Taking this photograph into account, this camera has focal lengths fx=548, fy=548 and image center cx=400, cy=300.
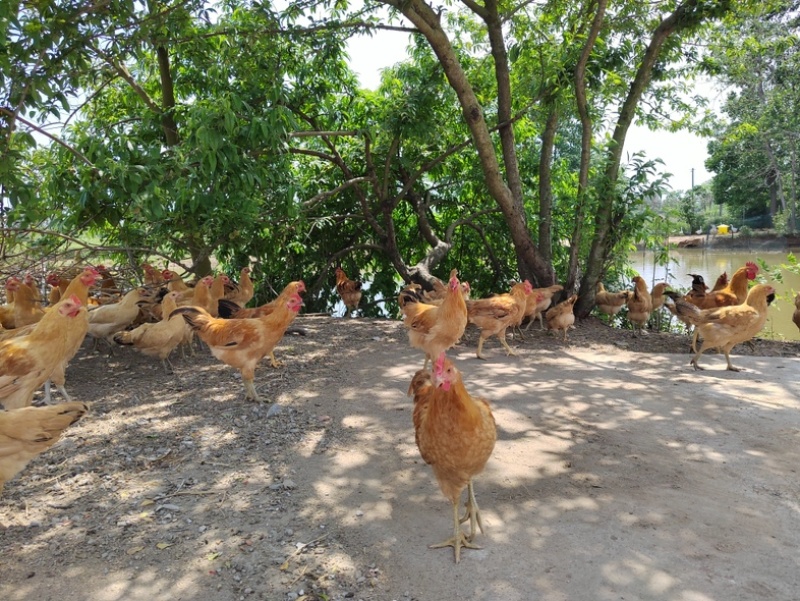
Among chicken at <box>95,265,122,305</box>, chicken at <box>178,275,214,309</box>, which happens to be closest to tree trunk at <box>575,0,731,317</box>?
chicken at <box>178,275,214,309</box>

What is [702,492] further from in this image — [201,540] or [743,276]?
[743,276]

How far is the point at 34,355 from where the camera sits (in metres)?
4.91

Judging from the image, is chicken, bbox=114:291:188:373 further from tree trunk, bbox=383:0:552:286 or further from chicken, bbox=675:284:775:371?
chicken, bbox=675:284:775:371

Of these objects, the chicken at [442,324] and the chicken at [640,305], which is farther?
the chicken at [640,305]

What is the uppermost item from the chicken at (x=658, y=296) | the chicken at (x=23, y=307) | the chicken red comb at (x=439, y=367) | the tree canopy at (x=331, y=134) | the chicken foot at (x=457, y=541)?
the tree canopy at (x=331, y=134)

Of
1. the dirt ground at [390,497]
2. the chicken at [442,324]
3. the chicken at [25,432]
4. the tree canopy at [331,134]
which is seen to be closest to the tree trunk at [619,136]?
the tree canopy at [331,134]

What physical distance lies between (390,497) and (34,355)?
11.3ft

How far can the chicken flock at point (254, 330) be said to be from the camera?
347 cm

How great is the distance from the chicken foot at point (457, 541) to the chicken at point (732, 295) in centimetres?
747

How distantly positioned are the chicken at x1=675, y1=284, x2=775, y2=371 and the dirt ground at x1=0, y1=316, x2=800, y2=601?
86 cm

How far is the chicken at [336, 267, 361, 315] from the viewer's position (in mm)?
12594

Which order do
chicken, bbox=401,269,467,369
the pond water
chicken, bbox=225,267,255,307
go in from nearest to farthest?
1. chicken, bbox=401,269,467,369
2. chicken, bbox=225,267,255,307
3. the pond water

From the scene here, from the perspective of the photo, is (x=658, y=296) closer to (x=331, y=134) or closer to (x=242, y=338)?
(x=331, y=134)

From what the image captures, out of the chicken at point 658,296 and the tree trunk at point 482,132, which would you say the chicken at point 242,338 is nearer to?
the tree trunk at point 482,132
